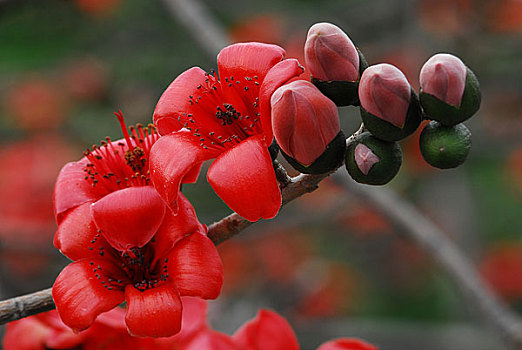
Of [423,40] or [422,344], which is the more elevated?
[423,40]

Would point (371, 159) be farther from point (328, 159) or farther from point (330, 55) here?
point (330, 55)

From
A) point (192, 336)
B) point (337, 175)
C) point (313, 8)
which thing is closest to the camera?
point (192, 336)

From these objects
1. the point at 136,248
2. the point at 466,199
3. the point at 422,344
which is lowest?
the point at 422,344

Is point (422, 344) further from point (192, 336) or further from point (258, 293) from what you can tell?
point (192, 336)

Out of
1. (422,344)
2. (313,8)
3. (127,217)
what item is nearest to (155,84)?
(313,8)

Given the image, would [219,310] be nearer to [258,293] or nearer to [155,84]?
[258,293]

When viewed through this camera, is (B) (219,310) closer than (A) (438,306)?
Yes

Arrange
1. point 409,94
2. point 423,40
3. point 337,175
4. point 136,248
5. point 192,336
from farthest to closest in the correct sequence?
point 423,40 → point 337,175 → point 192,336 → point 136,248 → point 409,94
